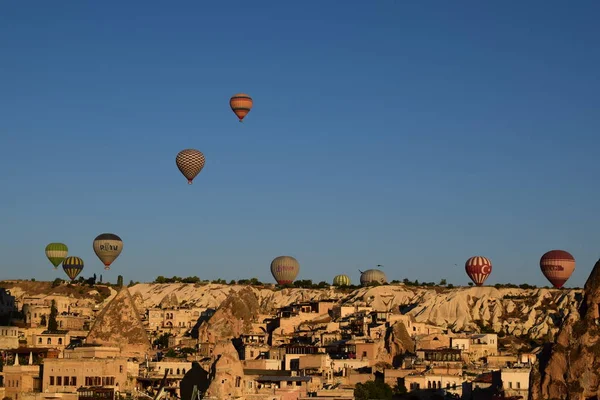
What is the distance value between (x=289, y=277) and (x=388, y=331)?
5418 centimetres

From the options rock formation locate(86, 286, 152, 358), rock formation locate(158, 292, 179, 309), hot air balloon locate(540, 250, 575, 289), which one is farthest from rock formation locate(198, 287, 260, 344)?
hot air balloon locate(540, 250, 575, 289)

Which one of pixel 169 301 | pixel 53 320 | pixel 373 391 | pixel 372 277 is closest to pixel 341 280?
pixel 372 277

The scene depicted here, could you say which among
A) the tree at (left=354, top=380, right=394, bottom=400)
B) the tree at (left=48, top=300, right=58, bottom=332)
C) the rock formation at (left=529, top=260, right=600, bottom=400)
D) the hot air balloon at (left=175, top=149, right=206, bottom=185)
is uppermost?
the hot air balloon at (left=175, top=149, right=206, bottom=185)

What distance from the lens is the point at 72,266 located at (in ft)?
549

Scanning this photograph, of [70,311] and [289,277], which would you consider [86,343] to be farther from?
[289,277]

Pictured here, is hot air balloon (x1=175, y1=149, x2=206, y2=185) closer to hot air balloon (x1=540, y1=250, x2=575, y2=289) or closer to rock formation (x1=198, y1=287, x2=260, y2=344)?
rock formation (x1=198, y1=287, x2=260, y2=344)

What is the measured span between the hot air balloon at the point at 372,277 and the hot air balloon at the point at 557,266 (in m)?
31.7

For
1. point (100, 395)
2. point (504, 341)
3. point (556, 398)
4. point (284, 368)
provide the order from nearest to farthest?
point (556, 398) → point (100, 395) → point (284, 368) → point (504, 341)

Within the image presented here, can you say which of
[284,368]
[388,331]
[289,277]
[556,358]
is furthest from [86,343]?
[289,277]

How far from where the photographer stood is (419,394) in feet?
319

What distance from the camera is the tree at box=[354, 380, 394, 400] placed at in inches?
3674

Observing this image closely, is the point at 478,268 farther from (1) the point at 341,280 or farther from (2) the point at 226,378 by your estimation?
(2) the point at 226,378

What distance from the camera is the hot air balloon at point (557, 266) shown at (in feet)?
492

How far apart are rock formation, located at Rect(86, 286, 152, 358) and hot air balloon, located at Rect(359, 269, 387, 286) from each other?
63.0 meters
